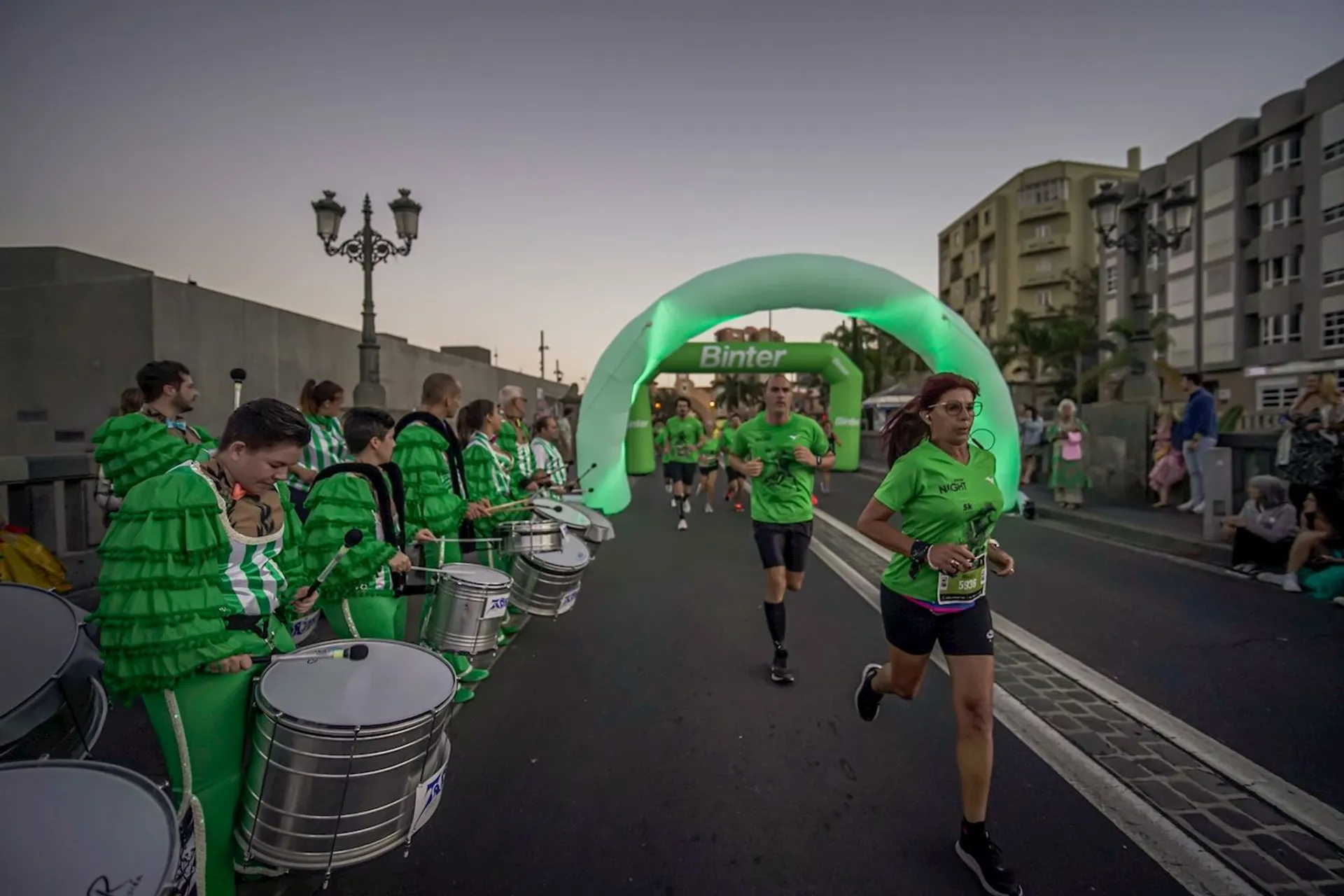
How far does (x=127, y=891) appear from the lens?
1.44 m

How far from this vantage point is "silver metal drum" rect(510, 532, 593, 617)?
487 cm

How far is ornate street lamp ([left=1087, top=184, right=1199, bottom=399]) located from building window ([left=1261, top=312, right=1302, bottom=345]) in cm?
3142

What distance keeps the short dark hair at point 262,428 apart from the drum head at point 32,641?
33.3 inches

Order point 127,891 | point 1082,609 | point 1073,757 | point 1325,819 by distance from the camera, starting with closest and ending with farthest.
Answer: point 127,891 → point 1325,819 → point 1073,757 → point 1082,609

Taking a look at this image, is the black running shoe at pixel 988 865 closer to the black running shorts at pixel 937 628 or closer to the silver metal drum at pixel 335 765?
the black running shorts at pixel 937 628

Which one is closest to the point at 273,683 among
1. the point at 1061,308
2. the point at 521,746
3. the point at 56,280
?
the point at 521,746

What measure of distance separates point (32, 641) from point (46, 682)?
0.19 meters

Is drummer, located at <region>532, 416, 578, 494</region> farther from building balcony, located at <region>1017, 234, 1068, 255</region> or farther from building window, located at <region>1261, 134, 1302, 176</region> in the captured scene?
building balcony, located at <region>1017, 234, 1068, 255</region>

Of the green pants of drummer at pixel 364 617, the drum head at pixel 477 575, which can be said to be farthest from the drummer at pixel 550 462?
the green pants of drummer at pixel 364 617

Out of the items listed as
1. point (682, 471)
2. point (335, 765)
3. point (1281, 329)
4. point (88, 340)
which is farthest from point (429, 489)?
point (1281, 329)

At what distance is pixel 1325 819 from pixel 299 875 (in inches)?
159

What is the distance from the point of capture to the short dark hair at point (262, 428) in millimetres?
2254

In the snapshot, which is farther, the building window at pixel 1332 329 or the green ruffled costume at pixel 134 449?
the building window at pixel 1332 329

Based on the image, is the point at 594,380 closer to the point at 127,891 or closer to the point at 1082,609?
the point at 1082,609
